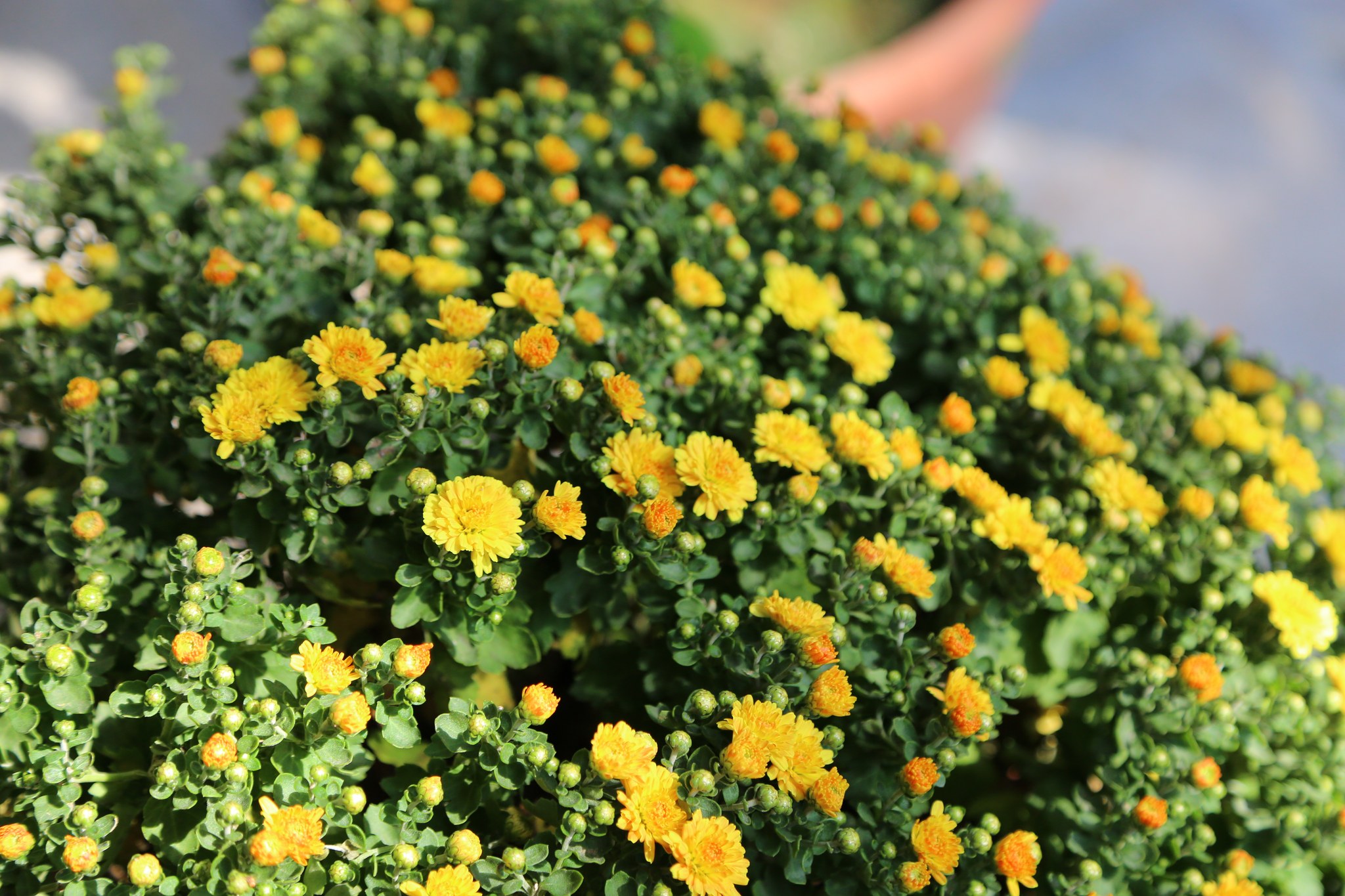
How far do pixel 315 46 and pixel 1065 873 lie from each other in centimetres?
127

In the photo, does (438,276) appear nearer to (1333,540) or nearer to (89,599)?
(89,599)

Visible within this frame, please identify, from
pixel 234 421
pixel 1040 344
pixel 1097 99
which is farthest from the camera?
pixel 1097 99

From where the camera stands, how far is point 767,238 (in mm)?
1253

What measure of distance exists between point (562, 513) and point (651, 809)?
227 mm

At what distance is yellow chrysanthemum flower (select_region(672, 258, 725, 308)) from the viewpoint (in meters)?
1.06

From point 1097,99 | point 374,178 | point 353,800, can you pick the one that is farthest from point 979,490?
point 1097,99

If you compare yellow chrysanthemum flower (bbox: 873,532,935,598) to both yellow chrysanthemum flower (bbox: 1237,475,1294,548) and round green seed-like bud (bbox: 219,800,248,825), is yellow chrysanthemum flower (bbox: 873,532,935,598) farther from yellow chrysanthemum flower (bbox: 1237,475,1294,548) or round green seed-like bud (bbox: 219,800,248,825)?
round green seed-like bud (bbox: 219,800,248,825)

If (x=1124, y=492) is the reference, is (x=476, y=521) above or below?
below

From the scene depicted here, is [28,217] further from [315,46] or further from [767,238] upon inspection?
[767,238]

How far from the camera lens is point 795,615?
2.79ft

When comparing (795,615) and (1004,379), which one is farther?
(1004,379)

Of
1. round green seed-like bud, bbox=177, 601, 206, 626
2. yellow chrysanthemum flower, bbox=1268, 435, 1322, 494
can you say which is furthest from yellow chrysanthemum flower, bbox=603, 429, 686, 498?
yellow chrysanthemum flower, bbox=1268, 435, 1322, 494

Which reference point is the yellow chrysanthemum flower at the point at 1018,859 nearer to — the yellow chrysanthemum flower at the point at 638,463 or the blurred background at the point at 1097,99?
the yellow chrysanthemum flower at the point at 638,463

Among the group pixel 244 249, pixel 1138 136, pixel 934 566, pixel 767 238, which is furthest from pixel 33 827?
pixel 1138 136
